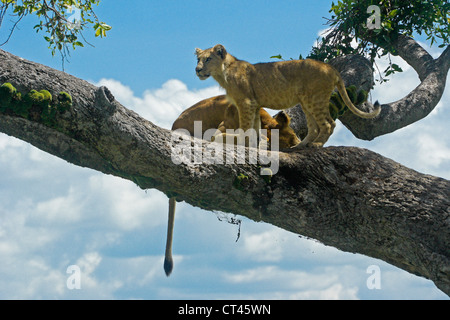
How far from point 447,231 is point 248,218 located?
6.77 ft

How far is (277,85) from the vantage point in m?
6.12

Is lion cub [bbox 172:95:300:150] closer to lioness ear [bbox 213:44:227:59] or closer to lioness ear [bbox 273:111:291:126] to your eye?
lioness ear [bbox 273:111:291:126]

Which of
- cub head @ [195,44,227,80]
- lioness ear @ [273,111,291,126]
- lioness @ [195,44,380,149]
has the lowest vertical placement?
lioness ear @ [273,111,291,126]

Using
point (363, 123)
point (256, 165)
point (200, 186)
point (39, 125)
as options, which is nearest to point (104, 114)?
point (39, 125)

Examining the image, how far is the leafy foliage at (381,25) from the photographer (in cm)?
838

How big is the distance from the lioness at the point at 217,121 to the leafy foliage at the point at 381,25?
2.73 metres

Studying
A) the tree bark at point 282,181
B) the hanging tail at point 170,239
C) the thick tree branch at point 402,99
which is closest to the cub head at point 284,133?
the tree bark at point 282,181

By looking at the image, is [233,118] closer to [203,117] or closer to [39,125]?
[203,117]

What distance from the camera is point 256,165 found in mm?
5199

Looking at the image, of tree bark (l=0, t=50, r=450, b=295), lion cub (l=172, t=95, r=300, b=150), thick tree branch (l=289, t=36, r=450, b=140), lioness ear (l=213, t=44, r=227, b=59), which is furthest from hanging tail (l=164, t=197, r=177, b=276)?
thick tree branch (l=289, t=36, r=450, b=140)

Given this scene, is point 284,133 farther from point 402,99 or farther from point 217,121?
point 402,99

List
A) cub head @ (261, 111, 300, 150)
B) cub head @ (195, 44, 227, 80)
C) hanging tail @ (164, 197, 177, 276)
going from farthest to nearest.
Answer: hanging tail @ (164, 197, 177, 276)
cub head @ (195, 44, 227, 80)
cub head @ (261, 111, 300, 150)

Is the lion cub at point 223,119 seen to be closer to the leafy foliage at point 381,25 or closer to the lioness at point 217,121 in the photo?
the lioness at point 217,121

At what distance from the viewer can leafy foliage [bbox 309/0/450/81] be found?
8.38 m
